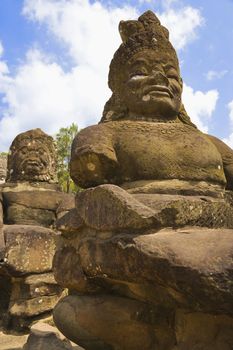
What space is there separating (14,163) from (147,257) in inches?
132

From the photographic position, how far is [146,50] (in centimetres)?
289

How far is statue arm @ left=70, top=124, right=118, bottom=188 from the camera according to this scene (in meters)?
→ 2.51

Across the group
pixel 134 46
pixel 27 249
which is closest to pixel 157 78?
pixel 134 46

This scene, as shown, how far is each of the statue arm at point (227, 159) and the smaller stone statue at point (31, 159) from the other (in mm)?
2402

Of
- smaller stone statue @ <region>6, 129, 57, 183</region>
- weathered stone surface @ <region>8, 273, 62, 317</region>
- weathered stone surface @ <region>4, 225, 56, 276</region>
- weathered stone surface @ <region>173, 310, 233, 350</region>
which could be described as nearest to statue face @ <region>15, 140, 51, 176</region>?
smaller stone statue @ <region>6, 129, 57, 183</region>

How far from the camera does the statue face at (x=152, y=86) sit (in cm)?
279

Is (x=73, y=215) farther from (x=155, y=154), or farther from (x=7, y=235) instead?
(x=7, y=235)

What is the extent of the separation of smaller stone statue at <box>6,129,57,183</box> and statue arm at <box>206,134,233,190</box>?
2.40 m

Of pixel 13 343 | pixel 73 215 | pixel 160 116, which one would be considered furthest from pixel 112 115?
pixel 13 343

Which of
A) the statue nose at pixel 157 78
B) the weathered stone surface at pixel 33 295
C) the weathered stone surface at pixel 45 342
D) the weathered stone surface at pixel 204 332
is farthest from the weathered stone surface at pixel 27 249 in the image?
the weathered stone surface at pixel 204 332

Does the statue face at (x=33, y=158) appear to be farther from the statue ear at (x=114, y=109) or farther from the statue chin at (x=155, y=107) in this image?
the statue chin at (x=155, y=107)

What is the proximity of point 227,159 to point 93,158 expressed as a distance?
3.50 ft

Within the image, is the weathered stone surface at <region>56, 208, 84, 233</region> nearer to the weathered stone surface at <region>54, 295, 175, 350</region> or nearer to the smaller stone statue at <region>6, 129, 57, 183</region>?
the weathered stone surface at <region>54, 295, 175, 350</region>

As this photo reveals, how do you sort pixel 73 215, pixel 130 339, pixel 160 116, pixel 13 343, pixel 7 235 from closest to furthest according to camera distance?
1. pixel 130 339
2. pixel 73 215
3. pixel 160 116
4. pixel 13 343
5. pixel 7 235
